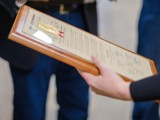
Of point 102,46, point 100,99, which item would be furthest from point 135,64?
point 100,99

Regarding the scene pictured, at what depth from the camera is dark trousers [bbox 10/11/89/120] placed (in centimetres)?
114

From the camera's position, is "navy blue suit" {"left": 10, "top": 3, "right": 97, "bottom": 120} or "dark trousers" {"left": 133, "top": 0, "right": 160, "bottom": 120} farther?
"navy blue suit" {"left": 10, "top": 3, "right": 97, "bottom": 120}

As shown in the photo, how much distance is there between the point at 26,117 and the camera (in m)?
1.22

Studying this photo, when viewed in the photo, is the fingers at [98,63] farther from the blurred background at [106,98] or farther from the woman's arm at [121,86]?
the blurred background at [106,98]

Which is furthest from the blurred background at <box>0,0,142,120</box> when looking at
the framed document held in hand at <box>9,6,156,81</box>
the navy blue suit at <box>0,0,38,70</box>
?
the framed document held in hand at <box>9,6,156,81</box>

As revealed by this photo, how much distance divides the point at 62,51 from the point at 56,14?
1.44 feet

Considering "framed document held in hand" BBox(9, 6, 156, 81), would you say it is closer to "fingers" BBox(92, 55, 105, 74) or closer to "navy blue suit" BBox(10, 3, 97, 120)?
"fingers" BBox(92, 55, 105, 74)

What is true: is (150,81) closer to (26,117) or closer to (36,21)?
(36,21)

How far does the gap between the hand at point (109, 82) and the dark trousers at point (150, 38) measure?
0.20m

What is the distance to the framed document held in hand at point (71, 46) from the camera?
0.69 meters

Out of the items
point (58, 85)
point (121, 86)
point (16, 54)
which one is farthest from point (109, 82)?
point (58, 85)

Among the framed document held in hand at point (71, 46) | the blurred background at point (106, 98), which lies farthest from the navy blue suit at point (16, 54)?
the blurred background at point (106, 98)

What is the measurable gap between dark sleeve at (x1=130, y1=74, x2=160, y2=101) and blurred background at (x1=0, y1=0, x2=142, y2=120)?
1.07 metres

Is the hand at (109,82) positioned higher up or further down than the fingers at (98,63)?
further down
